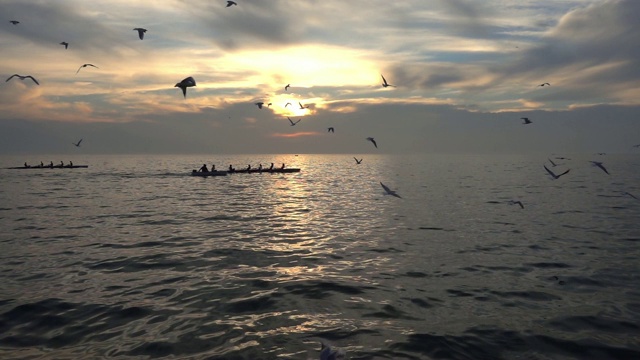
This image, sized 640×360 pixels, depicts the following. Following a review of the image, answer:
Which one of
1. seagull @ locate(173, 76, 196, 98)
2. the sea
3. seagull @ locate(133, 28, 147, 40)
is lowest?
the sea

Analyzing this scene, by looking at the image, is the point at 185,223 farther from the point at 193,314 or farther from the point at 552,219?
the point at 552,219

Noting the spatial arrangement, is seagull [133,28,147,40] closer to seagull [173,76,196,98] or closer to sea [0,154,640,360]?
seagull [173,76,196,98]

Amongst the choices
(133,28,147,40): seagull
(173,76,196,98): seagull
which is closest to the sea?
(173,76,196,98): seagull

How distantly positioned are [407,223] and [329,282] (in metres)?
14.8

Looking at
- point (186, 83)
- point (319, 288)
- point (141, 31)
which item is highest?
point (141, 31)

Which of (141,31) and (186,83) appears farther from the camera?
(141,31)

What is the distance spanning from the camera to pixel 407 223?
27.7 m

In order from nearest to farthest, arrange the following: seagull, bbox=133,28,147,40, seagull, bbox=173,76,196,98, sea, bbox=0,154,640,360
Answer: sea, bbox=0,154,640,360 → seagull, bbox=173,76,196,98 → seagull, bbox=133,28,147,40

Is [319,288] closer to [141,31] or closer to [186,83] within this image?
[186,83]

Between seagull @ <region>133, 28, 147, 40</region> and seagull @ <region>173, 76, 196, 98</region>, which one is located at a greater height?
seagull @ <region>133, 28, 147, 40</region>

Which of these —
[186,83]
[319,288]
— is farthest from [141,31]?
[319,288]

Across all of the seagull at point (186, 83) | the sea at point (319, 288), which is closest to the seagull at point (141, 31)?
the seagull at point (186, 83)

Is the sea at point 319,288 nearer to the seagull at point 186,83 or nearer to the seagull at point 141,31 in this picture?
the seagull at point 186,83

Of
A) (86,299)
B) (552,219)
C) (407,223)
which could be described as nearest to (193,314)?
(86,299)
